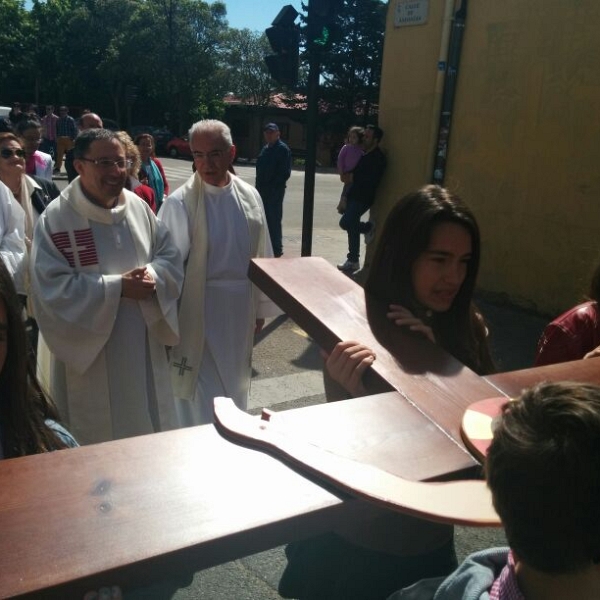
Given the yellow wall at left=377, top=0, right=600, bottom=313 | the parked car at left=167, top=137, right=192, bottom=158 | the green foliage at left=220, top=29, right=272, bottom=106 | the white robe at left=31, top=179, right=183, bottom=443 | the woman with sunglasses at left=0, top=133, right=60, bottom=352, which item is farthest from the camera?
the green foliage at left=220, top=29, right=272, bottom=106

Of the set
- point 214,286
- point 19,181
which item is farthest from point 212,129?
point 19,181

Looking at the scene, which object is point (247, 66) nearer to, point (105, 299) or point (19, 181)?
point (19, 181)

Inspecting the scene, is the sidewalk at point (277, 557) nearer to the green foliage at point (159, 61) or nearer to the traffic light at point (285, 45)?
the traffic light at point (285, 45)

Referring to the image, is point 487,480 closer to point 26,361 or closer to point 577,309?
point 26,361

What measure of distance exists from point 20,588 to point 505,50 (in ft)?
25.1

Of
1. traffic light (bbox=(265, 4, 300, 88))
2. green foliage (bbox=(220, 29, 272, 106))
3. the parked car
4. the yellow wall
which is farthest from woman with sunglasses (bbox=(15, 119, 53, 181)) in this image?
green foliage (bbox=(220, 29, 272, 106))

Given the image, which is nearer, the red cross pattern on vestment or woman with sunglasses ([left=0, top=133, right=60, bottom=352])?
the red cross pattern on vestment

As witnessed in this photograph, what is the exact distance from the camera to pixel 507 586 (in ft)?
3.09

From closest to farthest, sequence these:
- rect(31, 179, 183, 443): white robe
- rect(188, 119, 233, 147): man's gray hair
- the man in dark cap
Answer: rect(31, 179, 183, 443): white robe, rect(188, 119, 233, 147): man's gray hair, the man in dark cap

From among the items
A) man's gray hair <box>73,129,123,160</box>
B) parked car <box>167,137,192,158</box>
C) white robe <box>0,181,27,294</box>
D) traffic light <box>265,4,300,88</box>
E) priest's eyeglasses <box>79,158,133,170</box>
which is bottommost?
parked car <box>167,137,192,158</box>

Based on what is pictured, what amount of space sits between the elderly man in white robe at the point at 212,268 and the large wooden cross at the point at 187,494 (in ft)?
8.98

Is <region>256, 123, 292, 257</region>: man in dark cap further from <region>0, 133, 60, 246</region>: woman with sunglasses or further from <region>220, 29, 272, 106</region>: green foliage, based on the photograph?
<region>220, 29, 272, 106</region>: green foliage

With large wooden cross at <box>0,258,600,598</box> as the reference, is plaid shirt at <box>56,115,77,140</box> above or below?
below

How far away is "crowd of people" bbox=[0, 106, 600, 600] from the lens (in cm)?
84
